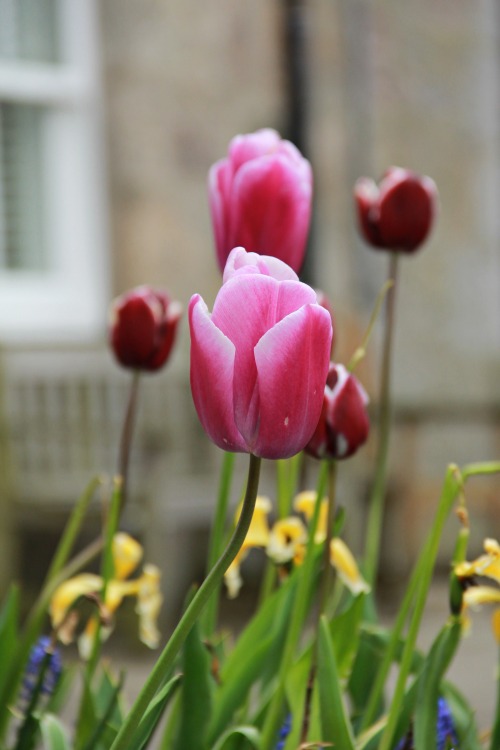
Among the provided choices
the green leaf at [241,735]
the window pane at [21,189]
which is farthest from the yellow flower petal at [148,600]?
the window pane at [21,189]

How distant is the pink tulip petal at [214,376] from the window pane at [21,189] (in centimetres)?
387

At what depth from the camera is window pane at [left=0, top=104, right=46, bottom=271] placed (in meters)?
4.24

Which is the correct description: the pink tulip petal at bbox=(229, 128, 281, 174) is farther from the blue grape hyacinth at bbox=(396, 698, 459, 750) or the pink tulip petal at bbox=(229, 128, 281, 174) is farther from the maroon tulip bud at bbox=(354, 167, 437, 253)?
the blue grape hyacinth at bbox=(396, 698, 459, 750)

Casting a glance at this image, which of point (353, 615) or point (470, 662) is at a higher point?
point (353, 615)

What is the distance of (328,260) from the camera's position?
4449 millimetres

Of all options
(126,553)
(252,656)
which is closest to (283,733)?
(252,656)

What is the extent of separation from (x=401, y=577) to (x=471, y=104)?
169 cm

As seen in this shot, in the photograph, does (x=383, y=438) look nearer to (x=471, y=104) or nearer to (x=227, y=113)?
(x=227, y=113)

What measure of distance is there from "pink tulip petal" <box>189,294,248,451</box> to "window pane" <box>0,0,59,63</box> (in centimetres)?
394

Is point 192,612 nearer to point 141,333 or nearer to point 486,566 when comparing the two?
point 486,566

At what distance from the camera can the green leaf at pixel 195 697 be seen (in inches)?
24.9

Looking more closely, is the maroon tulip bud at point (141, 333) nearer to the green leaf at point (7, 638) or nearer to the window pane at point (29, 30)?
the green leaf at point (7, 638)

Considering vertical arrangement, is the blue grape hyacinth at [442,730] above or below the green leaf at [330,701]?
below

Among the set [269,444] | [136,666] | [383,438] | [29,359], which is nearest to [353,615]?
[383,438]
